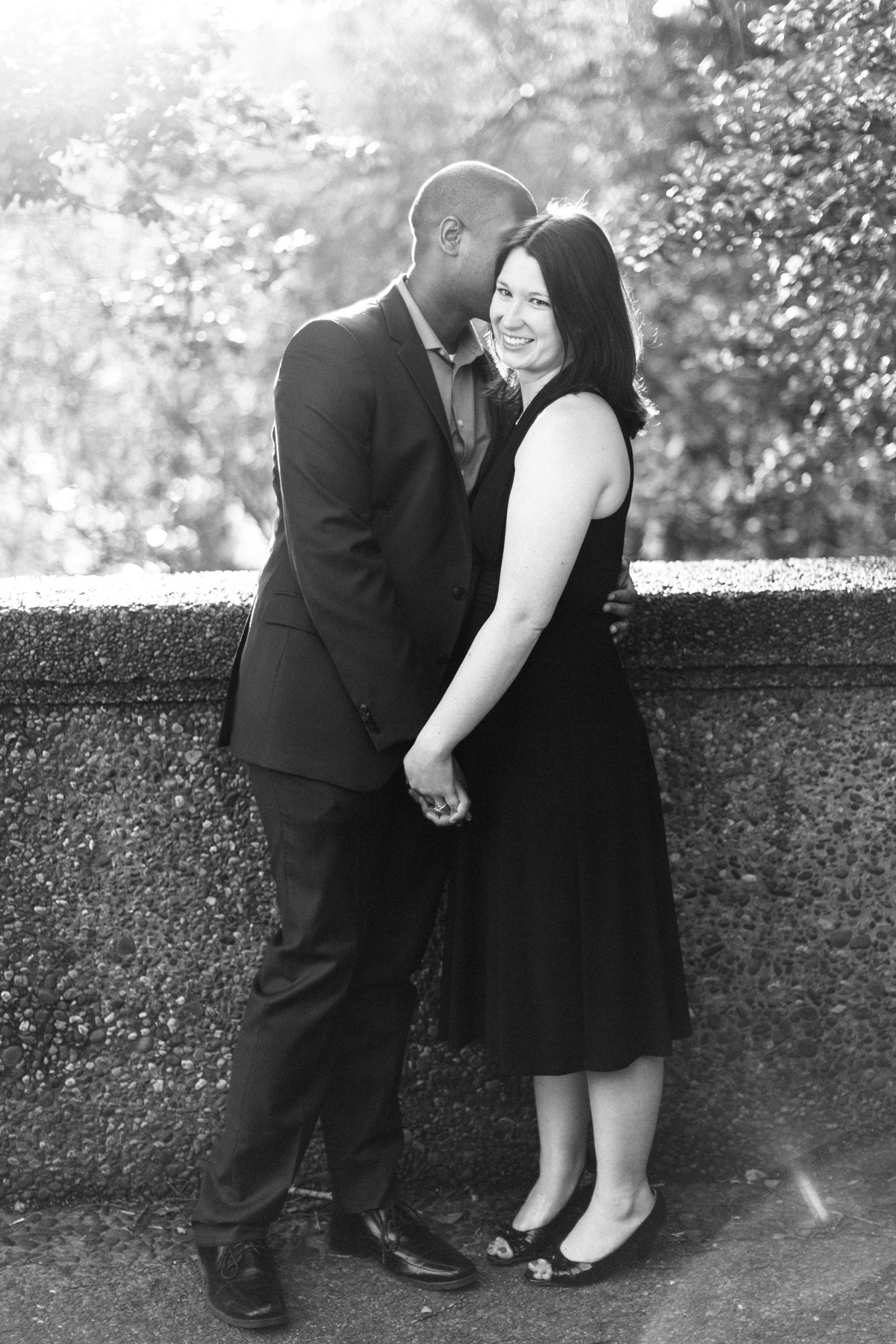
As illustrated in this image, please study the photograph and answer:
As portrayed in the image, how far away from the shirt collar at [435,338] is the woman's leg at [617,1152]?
1.51 metres

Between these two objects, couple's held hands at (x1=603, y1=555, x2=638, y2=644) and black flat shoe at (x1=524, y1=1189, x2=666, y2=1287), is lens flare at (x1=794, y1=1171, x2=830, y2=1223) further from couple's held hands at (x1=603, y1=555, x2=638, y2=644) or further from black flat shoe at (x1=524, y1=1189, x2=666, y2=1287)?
couple's held hands at (x1=603, y1=555, x2=638, y2=644)

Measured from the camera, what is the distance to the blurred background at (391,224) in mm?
4008

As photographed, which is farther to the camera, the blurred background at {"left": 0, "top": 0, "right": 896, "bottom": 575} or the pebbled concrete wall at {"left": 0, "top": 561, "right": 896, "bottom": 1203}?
the blurred background at {"left": 0, "top": 0, "right": 896, "bottom": 575}

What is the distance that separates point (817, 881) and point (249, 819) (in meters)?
1.30

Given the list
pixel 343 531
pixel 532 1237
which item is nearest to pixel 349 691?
pixel 343 531

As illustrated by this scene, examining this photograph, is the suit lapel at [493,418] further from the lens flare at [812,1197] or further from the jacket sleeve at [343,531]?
the lens flare at [812,1197]

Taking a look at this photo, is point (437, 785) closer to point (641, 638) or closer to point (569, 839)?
point (569, 839)

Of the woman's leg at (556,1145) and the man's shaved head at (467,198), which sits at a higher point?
the man's shaved head at (467,198)

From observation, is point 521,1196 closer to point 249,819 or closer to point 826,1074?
point 826,1074

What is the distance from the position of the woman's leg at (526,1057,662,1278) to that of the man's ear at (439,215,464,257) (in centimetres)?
172

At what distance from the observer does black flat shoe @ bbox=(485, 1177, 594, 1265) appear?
3068 mm

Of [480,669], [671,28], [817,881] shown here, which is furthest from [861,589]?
[671,28]

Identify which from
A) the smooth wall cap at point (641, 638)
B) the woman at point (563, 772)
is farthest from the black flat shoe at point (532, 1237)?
the smooth wall cap at point (641, 638)

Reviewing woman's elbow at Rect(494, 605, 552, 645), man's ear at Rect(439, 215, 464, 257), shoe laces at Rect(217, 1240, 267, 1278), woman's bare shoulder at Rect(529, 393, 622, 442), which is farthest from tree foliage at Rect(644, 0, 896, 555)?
shoe laces at Rect(217, 1240, 267, 1278)
